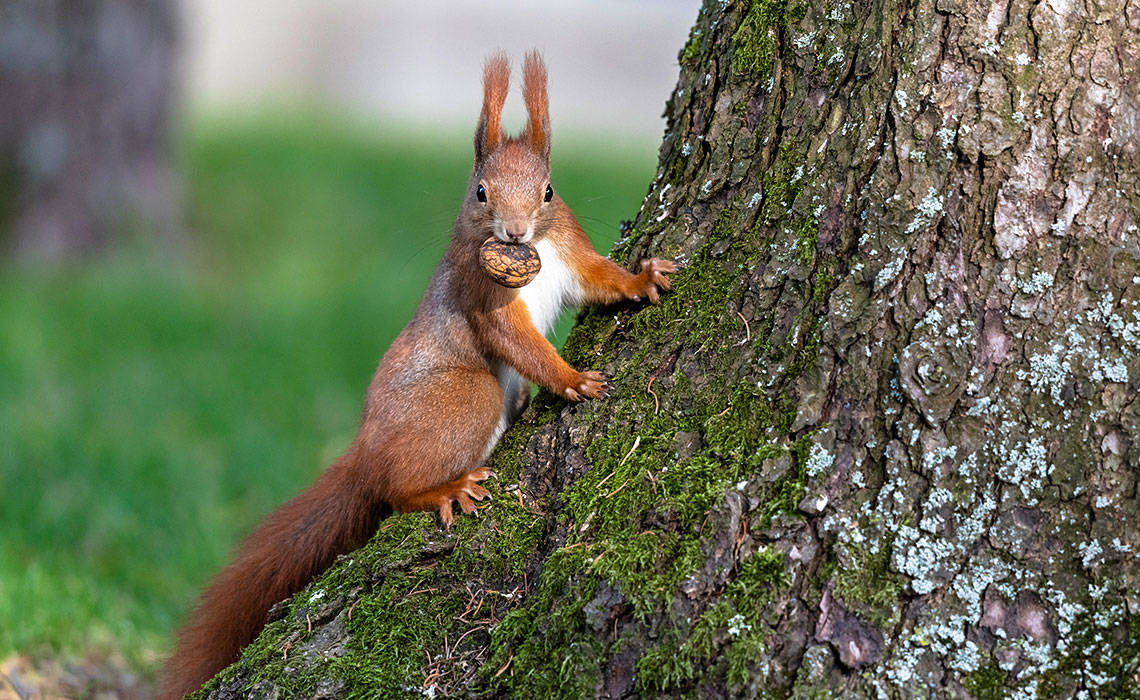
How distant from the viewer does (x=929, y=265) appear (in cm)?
173

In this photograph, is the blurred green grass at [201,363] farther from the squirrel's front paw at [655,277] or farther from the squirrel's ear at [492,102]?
the squirrel's front paw at [655,277]

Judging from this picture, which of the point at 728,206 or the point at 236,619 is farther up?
the point at 728,206

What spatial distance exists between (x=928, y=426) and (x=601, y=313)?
0.83 meters

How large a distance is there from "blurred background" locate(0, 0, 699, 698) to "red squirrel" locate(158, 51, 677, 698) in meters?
0.38

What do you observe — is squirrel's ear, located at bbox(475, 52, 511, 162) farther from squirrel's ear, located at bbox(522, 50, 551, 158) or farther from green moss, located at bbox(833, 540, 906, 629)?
green moss, located at bbox(833, 540, 906, 629)

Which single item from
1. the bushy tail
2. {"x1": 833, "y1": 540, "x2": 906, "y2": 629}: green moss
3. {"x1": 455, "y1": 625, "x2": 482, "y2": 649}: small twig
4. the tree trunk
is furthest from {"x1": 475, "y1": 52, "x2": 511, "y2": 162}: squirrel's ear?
{"x1": 833, "y1": 540, "x2": 906, "y2": 629}: green moss

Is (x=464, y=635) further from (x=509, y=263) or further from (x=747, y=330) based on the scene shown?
(x=509, y=263)

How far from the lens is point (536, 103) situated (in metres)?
2.46

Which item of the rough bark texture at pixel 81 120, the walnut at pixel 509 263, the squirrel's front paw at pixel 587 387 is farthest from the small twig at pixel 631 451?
the rough bark texture at pixel 81 120

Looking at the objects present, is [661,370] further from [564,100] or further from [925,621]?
[564,100]

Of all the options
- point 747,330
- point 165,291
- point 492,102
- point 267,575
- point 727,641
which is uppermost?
point 492,102

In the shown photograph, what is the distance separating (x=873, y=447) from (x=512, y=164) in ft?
3.74

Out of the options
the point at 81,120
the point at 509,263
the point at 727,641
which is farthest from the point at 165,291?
the point at 727,641

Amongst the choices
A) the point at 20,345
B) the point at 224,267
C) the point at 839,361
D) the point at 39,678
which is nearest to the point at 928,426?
the point at 839,361
